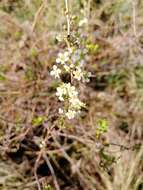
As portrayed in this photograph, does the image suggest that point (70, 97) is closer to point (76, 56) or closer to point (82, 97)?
point (76, 56)

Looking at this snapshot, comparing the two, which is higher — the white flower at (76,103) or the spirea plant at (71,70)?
the spirea plant at (71,70)

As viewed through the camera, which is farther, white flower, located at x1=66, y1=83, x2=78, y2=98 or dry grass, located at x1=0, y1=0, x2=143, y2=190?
dry grass, located at x1=0, y1=0, x2=143, y2=190

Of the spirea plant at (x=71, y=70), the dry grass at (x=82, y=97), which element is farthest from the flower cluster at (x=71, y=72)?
the dry grass at (x=82, y=97)

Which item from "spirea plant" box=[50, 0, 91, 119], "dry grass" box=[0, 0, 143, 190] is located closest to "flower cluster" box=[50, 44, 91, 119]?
"spirea plant" box=[50, 0, 91, 119]

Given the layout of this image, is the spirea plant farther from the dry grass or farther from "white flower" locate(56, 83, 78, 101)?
the dry grass

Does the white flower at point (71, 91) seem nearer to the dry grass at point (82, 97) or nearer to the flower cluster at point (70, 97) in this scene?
the flower cluster at point (70, 97)

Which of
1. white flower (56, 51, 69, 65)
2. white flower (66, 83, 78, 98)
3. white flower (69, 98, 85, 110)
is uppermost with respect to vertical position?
white flower (56, 51, 69, 65)

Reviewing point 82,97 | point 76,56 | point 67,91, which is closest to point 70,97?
point 67,91

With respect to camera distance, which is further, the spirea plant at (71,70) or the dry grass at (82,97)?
the dry grass at (82,97)

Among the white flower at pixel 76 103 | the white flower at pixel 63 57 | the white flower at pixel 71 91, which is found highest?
the white flower at pixel 63 57

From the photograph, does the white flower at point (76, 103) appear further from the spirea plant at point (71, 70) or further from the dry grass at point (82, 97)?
the dry grass at point (82, 97)

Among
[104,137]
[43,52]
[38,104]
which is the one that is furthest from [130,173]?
[43,52]

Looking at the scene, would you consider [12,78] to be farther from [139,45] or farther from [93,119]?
[139,45]
